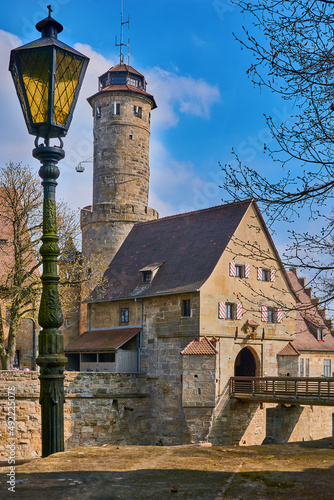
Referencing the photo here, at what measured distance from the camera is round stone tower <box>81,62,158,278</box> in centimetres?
3494

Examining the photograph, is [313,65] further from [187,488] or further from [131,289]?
[131,289]

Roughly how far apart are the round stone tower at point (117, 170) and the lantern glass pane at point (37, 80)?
28063 millimetres

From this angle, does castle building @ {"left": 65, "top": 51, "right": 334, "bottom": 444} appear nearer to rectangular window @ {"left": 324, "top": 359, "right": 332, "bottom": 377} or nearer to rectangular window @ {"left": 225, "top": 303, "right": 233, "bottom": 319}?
rectangular window @ {"left": 225, "top": 303, "right": 233, "bottom": 319}

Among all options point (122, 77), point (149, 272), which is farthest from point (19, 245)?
point (122, 77)

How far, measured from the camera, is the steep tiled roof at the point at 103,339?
2842 centimetres

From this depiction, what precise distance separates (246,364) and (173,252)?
6.74m

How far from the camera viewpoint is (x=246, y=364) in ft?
99.2

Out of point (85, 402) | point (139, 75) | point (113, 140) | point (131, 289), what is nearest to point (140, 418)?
point (85, 402)

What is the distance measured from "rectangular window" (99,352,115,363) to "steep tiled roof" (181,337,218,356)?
15.4 feet

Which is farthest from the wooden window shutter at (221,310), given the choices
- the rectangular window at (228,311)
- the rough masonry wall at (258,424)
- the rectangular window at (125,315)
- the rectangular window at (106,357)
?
the rectangular window at (106,357)

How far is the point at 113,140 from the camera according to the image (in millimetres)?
35656

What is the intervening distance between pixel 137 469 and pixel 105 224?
3025 cm

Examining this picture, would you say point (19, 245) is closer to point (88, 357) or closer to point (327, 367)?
point (88, 357)

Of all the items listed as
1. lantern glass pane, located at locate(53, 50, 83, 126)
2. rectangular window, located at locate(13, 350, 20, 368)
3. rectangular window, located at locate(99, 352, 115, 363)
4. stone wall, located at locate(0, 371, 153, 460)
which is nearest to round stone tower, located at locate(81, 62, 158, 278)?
rectangular window, located at locate(99, 352, 115, 363)
